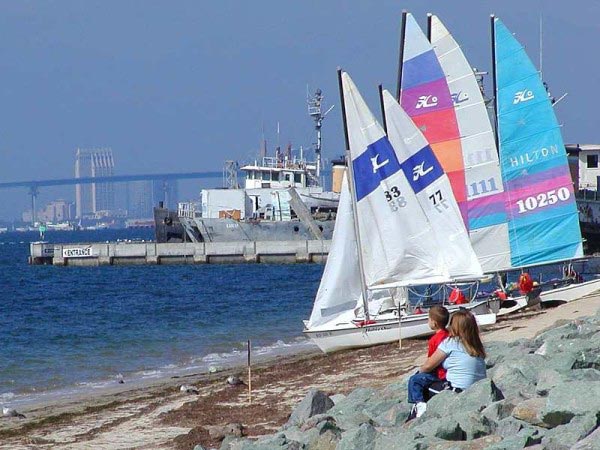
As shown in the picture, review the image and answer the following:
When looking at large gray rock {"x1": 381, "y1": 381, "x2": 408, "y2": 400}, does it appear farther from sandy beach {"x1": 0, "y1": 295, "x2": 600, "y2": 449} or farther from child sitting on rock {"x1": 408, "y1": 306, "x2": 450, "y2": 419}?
sandy beach {"x1": 0, "y1": 295, "x2": 600, "y2": 449}

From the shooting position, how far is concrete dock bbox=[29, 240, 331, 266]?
60.0 m

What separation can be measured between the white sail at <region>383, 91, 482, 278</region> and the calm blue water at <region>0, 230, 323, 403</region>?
4.17 metres

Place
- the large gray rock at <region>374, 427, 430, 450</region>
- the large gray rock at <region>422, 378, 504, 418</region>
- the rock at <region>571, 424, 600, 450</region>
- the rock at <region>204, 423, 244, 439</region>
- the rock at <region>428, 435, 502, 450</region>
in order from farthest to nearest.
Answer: the rock at <region>204, 423, 244, 439</region>, the large gray rock at <region>422, 378, 504, 418</region>, the large gray rock at <region>374, 427, 430, 450</region>, the rock at <region>428, 435, 502, 450</region>, the rock at <region>571, 424, 600, 450</region>

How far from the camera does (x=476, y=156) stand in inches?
918

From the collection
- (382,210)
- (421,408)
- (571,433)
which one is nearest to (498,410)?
(421,408)

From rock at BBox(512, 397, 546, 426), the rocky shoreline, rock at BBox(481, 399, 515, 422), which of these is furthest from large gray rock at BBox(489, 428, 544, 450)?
rock at BBox(481, 399, 515, 422)

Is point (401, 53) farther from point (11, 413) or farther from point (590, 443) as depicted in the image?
point (590, 443)

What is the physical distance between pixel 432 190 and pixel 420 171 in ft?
1.18

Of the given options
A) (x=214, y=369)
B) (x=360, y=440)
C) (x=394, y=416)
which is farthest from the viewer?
(x=214, y=369)

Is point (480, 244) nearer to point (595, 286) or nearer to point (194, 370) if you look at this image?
point (595, 286)

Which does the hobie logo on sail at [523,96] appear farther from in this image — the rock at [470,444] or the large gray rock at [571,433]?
the large gray rock at [571,433]

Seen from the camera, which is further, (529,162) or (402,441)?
(529,162)

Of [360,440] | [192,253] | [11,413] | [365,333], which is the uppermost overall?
[192,253]

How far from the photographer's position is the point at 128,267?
61.3 meters
